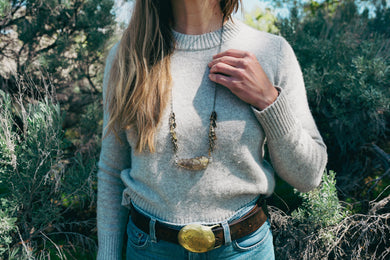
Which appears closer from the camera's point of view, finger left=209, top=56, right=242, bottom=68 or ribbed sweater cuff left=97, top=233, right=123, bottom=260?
finger left=209, top=56, right=242, bottom=68

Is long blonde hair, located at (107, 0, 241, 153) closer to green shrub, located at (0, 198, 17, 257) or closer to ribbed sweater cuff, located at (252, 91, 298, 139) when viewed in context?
ribbed sweater cuff, located at (252, 91, 298, 139)

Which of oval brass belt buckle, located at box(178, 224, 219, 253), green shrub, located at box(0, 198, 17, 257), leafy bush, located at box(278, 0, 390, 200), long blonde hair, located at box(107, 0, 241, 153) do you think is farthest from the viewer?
leafy bush, located at box(278, 0, 390, 200)

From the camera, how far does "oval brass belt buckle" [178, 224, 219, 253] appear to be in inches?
41.8

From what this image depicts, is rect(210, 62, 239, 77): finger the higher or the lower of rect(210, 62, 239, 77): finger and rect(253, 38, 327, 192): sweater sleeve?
the higher

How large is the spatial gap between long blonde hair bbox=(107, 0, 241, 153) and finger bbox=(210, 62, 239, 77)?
0.19 metres

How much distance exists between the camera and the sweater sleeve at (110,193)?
1312 mm

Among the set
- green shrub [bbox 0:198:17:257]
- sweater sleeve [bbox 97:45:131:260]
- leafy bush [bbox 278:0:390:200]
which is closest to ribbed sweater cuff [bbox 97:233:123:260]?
sweater sleeve [bbox 97:45:131:260]

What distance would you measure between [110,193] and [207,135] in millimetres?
533

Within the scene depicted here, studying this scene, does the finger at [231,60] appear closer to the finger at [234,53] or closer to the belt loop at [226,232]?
the finger at [234,53]

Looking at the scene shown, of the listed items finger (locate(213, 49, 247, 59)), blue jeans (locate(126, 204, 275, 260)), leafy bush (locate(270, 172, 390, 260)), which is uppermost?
finger (locate(213, 49, 247, 59))

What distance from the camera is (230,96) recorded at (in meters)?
1.17

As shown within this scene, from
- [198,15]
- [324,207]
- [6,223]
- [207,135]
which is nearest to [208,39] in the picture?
[198,15]

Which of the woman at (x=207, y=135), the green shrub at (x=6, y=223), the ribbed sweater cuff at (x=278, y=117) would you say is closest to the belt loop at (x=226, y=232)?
the woman at (x=207, y=135)

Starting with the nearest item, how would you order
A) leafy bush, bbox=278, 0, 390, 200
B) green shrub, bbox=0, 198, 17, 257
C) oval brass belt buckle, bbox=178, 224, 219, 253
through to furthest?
oval brass belt buckle, bbox=178, 224, 219, 253 → green shrub, bbox=0, 198, 17, 257 → leafy bush, bbox=278, 0, 390, 200
